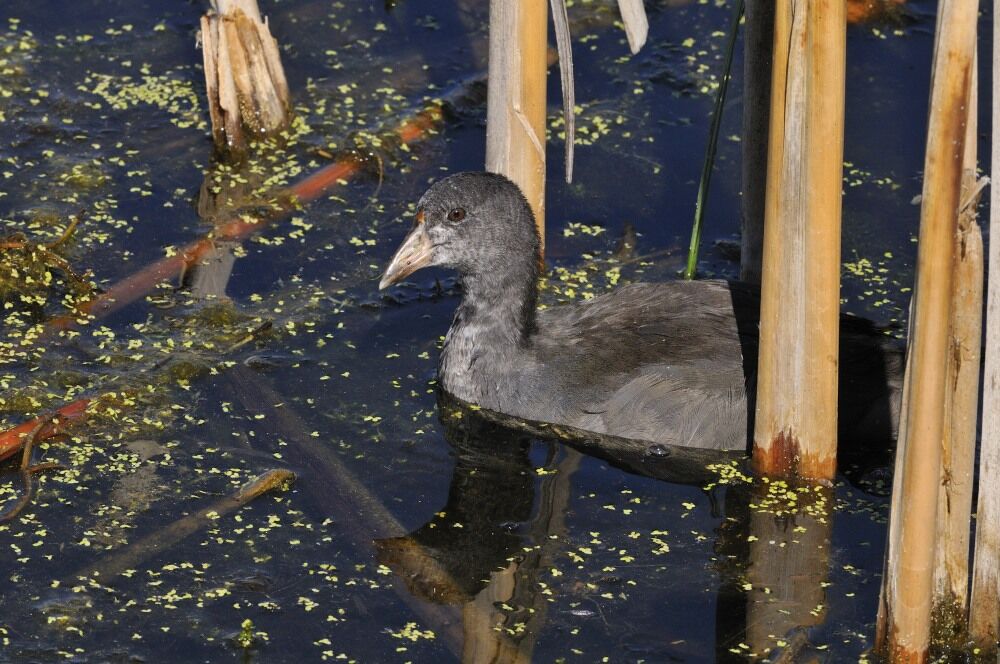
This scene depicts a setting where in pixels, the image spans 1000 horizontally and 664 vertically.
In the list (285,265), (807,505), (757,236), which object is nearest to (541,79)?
(757,236)

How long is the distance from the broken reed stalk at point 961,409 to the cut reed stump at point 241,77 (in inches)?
157

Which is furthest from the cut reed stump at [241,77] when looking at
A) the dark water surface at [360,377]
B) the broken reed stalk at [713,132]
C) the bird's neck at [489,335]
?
the broken reed stalk at [713,132]

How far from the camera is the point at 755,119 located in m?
5.12

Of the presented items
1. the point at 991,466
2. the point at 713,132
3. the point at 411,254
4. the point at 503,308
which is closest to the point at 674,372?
the point at 503,308

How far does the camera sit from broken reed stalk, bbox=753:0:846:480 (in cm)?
391

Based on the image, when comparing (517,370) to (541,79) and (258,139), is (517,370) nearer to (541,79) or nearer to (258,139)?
(541,79)

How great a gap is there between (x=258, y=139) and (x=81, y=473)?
2482mm

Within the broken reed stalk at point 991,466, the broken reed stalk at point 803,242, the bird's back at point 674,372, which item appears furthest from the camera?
the bird's back at point 674,372

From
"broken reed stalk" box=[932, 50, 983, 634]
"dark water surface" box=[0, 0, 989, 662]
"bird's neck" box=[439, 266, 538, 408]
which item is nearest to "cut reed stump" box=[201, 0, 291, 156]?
"dark water surface" box=[0, 0, 989, 662]

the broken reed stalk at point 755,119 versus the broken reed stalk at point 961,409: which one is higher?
the broken reed stalk at point 755,119

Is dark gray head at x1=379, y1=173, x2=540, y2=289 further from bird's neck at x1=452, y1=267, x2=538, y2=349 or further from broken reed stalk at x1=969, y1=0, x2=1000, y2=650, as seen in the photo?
broken reed stalk at x1=969, y1=0, x2=1000, y2=650

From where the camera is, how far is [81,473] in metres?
4.94

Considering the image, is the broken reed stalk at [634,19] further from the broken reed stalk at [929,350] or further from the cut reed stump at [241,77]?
the cut reed stump at [241,77]

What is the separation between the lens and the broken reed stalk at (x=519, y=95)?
5.36 meters
